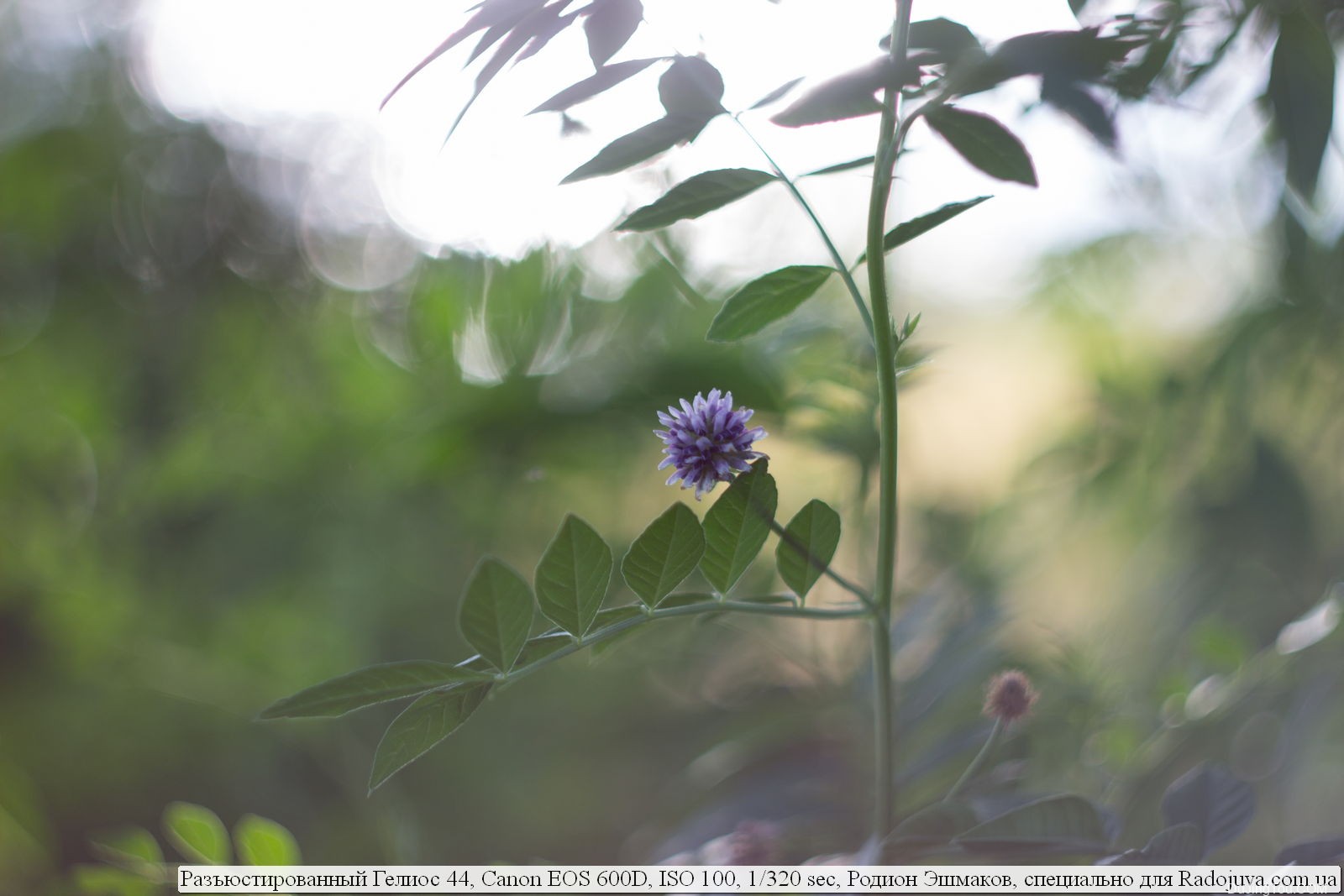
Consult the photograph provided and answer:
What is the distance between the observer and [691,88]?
0.21m

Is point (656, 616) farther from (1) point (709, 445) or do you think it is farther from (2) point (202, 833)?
(2) point (202, 833)

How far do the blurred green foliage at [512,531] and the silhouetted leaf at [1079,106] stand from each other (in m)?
0.05

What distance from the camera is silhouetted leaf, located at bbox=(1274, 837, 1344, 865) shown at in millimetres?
202

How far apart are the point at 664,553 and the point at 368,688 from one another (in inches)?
2.8

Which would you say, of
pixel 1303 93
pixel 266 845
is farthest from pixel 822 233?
pixel 266 845

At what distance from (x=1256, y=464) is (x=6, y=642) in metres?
1.13

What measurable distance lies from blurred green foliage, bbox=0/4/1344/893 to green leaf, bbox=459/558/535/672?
0.42ft

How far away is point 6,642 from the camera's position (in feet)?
2.94

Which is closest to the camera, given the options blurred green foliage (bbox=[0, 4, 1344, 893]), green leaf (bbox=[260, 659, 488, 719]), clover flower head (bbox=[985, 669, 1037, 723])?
green leaf (bbox=[260, 659, 488, 719])

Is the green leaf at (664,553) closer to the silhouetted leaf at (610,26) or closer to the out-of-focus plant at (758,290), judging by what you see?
the out-of-focus plant at (758,290)

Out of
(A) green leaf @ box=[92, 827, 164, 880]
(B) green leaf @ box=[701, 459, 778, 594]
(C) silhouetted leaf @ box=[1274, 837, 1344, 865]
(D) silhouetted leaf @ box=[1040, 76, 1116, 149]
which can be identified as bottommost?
(C) silhouetted leaf @ box=[1274, 837, 1344, 865]

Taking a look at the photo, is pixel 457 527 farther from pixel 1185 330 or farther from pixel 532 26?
pixel 1185 330

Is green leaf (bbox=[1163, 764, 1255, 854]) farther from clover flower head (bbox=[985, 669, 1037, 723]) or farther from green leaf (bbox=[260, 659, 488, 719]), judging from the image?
green leaf (bbox=[260, 659, 488, 719])

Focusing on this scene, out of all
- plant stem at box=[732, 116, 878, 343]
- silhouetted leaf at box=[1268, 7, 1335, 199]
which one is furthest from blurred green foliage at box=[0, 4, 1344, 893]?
plant stem at box=[732, 116, 878, 343]
